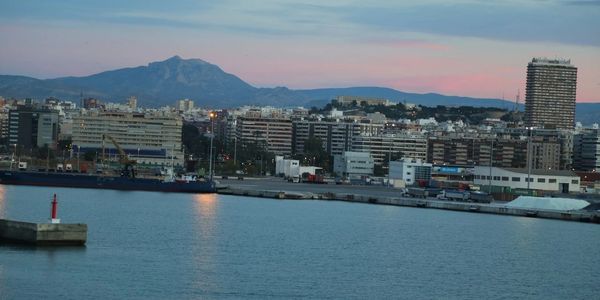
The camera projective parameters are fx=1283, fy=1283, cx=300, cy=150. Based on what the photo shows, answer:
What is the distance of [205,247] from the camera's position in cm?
3194

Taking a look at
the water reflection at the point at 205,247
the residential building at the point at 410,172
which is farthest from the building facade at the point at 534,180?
the water reflection at the point at 205,247

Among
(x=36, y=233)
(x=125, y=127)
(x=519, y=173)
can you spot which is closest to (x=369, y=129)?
(x=125, y=127)

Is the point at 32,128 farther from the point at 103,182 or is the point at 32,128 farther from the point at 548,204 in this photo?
the point at 548,204

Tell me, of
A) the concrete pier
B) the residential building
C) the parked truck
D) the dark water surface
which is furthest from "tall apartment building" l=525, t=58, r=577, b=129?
the concrete pier

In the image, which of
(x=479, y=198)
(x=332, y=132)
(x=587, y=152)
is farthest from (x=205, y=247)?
(x=332, y=132)

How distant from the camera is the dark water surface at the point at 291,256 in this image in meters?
24.4

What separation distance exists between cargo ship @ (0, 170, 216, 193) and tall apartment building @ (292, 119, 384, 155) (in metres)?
71.7

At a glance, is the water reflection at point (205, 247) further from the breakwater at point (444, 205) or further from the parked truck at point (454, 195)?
the parked truck at point (454, 195)

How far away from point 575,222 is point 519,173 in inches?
1215

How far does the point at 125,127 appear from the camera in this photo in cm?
12275

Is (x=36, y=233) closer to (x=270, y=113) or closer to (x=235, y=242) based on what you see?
(x=235, y=242)

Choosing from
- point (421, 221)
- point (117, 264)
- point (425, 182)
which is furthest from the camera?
point (425, 182)

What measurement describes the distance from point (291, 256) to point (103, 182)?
38461mm

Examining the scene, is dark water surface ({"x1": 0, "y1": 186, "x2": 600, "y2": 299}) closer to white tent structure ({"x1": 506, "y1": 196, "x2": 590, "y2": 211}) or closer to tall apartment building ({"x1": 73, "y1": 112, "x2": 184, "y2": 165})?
white tent structure ({"x1": 506, "y1": 196, "x2": 590, "y2": 211})
